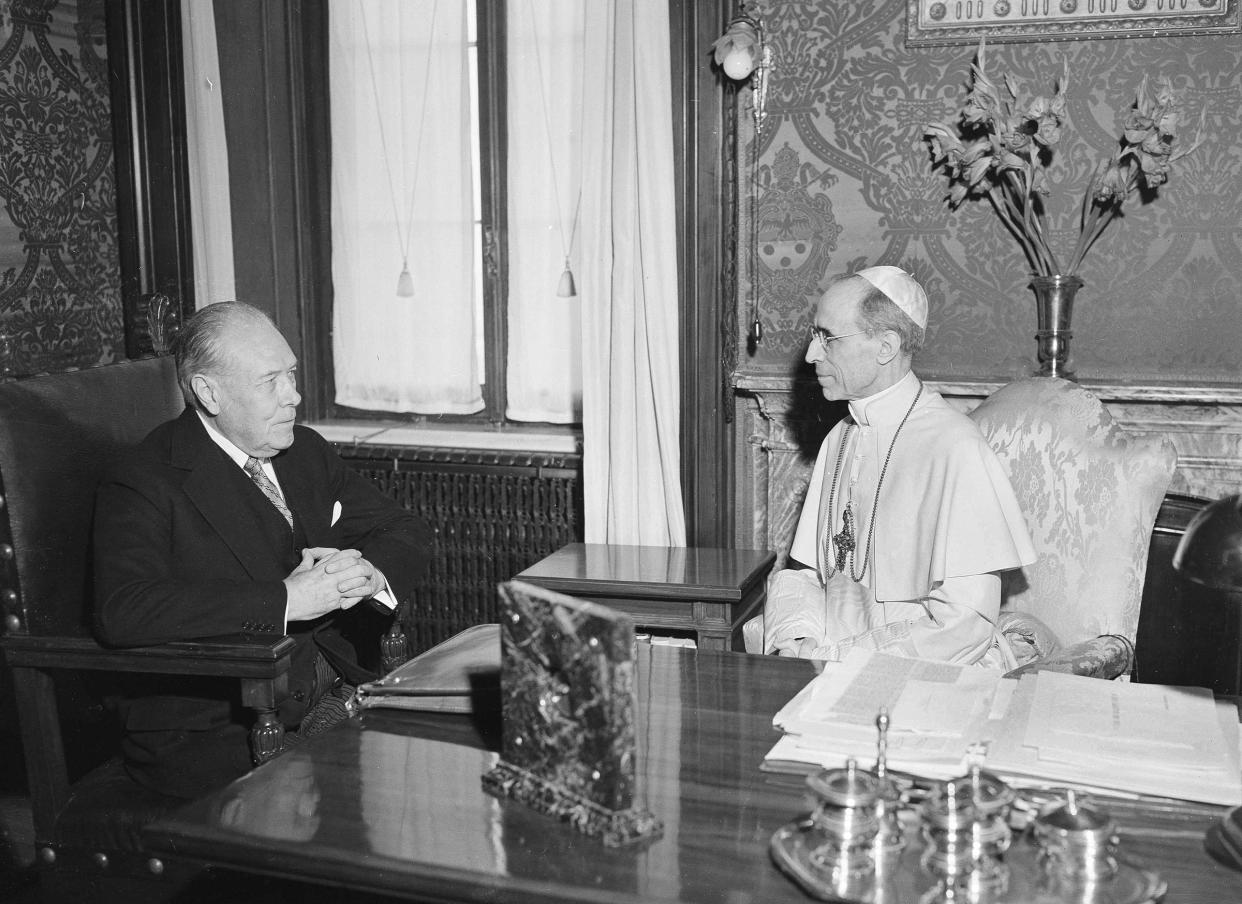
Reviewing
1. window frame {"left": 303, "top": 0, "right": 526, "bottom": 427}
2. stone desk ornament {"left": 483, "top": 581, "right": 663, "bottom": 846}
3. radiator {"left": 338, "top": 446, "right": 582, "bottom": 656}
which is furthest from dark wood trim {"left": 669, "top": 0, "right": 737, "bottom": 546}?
stone desk ornament {"left": 483, "top": 581, "right": 663, "bottom": 846}

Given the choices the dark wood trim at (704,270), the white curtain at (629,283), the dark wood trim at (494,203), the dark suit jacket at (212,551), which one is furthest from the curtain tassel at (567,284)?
the dark suit jacket at (212,551)

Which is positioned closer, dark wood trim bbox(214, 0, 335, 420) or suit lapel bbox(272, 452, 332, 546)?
suit lapel bbox(272, 452, 332, 546)

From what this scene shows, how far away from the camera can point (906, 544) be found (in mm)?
2973

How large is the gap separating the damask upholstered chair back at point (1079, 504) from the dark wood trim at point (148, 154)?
3122mm

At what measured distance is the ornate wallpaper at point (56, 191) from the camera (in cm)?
425

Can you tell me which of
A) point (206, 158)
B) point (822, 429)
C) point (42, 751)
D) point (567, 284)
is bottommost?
point (42, 751)

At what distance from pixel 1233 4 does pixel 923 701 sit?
106 inches

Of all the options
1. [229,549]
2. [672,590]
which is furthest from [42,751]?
[672,590]

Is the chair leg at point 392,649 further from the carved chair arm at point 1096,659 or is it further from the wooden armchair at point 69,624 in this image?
the carved chair arm at point 1096,659

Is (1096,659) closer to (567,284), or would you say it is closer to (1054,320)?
(1054,320)

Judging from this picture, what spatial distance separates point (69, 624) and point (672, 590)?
155 centimetres

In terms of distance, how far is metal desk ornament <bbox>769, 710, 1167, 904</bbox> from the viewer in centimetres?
146

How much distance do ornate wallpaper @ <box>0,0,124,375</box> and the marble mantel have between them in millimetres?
2270

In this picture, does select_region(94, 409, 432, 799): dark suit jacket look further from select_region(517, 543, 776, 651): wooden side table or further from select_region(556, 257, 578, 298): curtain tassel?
select_region(556, 257, 578, 298): curtain tassel
